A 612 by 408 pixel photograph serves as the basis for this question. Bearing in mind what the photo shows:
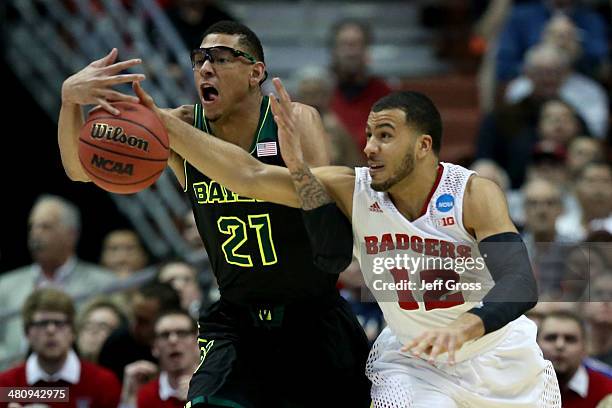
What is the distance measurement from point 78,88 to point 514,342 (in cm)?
238

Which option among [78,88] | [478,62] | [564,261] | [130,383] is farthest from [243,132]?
[478,62]

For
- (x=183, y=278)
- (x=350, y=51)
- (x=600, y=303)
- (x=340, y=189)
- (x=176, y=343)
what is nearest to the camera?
(x=340, y=189)

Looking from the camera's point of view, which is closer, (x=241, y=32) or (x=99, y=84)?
(x=99, y=84)

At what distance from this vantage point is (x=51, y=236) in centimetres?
1005

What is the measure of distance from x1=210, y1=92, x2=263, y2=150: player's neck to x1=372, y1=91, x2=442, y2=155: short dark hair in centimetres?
73

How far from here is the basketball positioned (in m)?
5.86

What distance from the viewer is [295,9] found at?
14.1 meters

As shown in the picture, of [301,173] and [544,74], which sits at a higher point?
[544,74]

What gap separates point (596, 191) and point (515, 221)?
683 millimetres

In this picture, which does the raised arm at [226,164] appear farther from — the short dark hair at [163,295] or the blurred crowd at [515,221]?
the short dark hair at [163,295]

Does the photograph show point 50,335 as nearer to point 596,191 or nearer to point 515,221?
point 515,221

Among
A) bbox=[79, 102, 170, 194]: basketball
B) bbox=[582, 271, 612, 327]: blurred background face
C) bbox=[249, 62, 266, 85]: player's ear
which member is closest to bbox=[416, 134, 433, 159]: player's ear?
bbox=[249, 62, 266, 85]: player's ear

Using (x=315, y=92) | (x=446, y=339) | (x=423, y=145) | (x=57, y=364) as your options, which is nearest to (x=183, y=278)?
(x=57, y=364)

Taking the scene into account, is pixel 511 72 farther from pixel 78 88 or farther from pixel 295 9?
pixel 78 88
